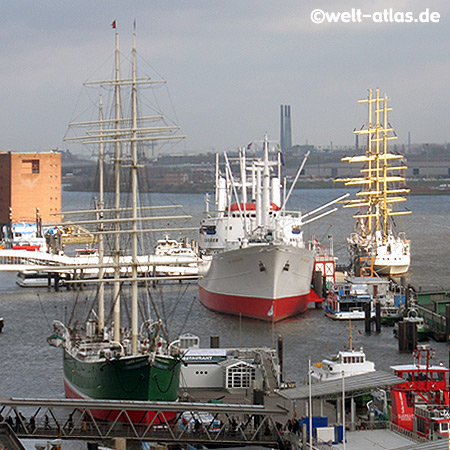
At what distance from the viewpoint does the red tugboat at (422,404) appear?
920 inches

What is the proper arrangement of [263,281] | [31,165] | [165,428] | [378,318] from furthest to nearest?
[31,165], [263,281], [378,318], [165,428]

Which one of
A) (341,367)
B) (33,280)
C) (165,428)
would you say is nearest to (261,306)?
(341,367)

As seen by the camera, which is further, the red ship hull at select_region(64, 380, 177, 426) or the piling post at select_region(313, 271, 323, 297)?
the piling post at select_region(313, 271, 323, 297)

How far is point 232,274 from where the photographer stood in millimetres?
48344

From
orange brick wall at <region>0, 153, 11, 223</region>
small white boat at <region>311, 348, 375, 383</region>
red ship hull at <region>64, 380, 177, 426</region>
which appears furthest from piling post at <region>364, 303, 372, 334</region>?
orange brick wall at <region>0, 153, 11, 223</region>

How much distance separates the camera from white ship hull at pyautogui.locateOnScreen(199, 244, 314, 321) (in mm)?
46188

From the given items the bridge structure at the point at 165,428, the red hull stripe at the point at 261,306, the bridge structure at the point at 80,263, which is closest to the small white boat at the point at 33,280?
the bridge structure at the point at 80,263

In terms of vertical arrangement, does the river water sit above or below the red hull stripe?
below

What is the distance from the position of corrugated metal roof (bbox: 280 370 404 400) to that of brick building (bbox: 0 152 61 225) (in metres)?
73.4

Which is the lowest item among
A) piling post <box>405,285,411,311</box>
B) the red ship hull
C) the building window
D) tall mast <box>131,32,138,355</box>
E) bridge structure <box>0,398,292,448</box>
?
the red ship hull

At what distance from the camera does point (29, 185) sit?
324 feet

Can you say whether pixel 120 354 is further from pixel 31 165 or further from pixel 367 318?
pixel 31 165

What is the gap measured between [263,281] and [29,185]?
55573mm

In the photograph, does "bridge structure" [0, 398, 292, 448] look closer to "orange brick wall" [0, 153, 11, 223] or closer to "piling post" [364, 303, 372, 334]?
"piling post" [364, 303, 372, 334]
